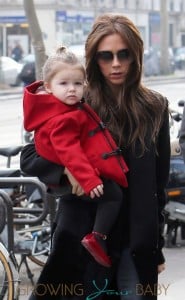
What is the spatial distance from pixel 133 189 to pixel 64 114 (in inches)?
16.1

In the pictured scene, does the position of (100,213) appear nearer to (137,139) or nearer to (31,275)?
(137,139)

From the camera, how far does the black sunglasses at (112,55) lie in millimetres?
3365

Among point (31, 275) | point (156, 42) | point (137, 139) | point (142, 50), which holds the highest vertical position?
point (142, 50)

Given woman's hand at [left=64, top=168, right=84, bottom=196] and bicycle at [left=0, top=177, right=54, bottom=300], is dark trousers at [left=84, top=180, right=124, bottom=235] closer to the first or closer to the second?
woman's hand at [left=64, top=168, right=84, bottom=196]

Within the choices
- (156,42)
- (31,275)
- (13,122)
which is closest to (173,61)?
(156,42)

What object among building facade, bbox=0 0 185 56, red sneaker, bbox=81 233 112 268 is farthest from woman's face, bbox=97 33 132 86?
building facade, bbox=0 0 185 56

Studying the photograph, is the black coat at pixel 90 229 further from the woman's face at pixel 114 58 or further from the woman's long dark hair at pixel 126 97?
the woman's face at pixel 114 58

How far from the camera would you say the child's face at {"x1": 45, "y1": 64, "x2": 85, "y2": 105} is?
129 inches

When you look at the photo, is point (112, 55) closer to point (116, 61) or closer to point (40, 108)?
point (116, 61)

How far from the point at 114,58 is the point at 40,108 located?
0.37m

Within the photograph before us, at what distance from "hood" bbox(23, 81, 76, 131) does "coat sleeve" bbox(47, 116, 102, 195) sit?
70 mm

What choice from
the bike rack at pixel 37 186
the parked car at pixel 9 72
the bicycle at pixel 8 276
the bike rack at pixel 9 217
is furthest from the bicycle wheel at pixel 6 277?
the parked car at pixel 9 72

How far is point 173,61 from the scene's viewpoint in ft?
164

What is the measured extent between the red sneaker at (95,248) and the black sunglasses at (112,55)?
718 millimetres
